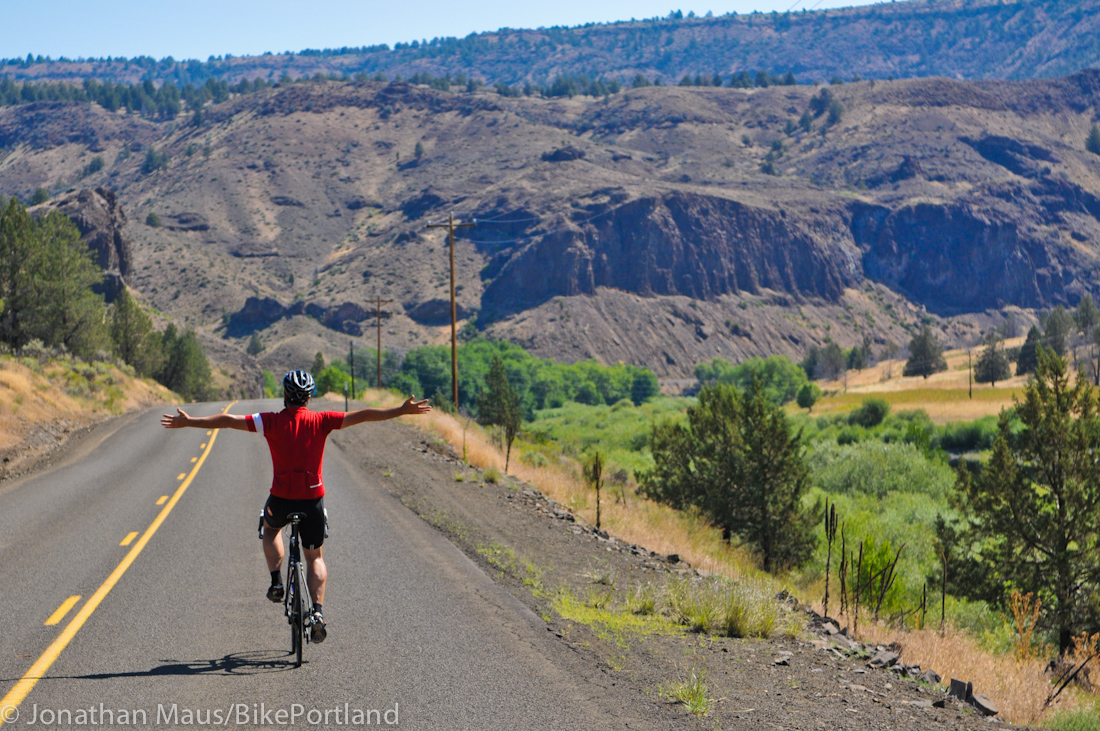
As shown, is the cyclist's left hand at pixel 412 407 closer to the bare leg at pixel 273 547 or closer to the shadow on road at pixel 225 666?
the bare leg at pixel 273 547

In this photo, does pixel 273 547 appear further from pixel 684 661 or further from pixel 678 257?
pixel 678 257

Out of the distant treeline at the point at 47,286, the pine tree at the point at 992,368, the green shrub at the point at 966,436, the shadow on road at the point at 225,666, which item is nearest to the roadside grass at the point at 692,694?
the shadow on road at the point at 225,666

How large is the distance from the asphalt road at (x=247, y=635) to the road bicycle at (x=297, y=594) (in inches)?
8.2

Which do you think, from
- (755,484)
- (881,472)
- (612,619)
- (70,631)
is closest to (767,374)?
(881,472)

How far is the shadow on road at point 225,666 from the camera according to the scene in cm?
628

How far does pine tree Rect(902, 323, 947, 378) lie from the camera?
378 ft

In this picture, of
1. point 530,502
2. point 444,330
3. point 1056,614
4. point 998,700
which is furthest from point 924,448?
point 444,330

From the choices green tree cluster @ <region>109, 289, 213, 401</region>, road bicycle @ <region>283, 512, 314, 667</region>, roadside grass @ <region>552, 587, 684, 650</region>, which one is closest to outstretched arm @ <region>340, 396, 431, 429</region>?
road bicycle @ <region>283, 512, 314, 667</region>

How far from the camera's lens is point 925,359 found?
118 metres

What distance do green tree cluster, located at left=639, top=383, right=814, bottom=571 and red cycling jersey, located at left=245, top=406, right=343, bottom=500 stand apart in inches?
640

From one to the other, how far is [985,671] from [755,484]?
14.2m

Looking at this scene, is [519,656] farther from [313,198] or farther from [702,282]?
[313,198]

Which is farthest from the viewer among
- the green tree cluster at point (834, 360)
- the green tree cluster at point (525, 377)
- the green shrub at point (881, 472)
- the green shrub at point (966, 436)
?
the green tree cluster at point (834, 360)

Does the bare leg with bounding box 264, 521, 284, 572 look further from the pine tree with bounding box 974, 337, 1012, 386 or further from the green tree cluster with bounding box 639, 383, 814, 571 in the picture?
the pine tree with bounding box 974, 337, 1012, 386
